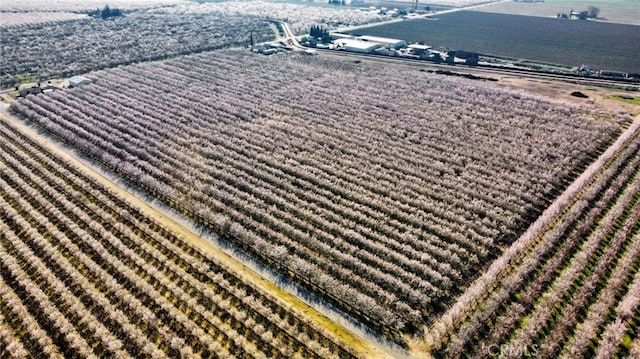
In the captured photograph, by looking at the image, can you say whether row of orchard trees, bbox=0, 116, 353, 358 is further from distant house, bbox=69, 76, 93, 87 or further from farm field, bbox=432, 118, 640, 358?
distant house, bbox=69, 76, 93, 87

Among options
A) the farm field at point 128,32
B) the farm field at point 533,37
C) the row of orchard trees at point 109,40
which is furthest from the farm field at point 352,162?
the farm field at point 533,37

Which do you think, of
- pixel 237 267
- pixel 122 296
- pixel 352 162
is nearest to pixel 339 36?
pixel 352 162

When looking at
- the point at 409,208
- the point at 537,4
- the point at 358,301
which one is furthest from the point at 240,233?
the point at 537,4

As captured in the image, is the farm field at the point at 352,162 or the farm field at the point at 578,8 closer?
the farm field at the point at 352,162

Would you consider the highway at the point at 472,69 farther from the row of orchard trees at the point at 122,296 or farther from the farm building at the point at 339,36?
the row of orchard trees at the point at 122,296

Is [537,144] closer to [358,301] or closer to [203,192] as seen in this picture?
[358,301]
